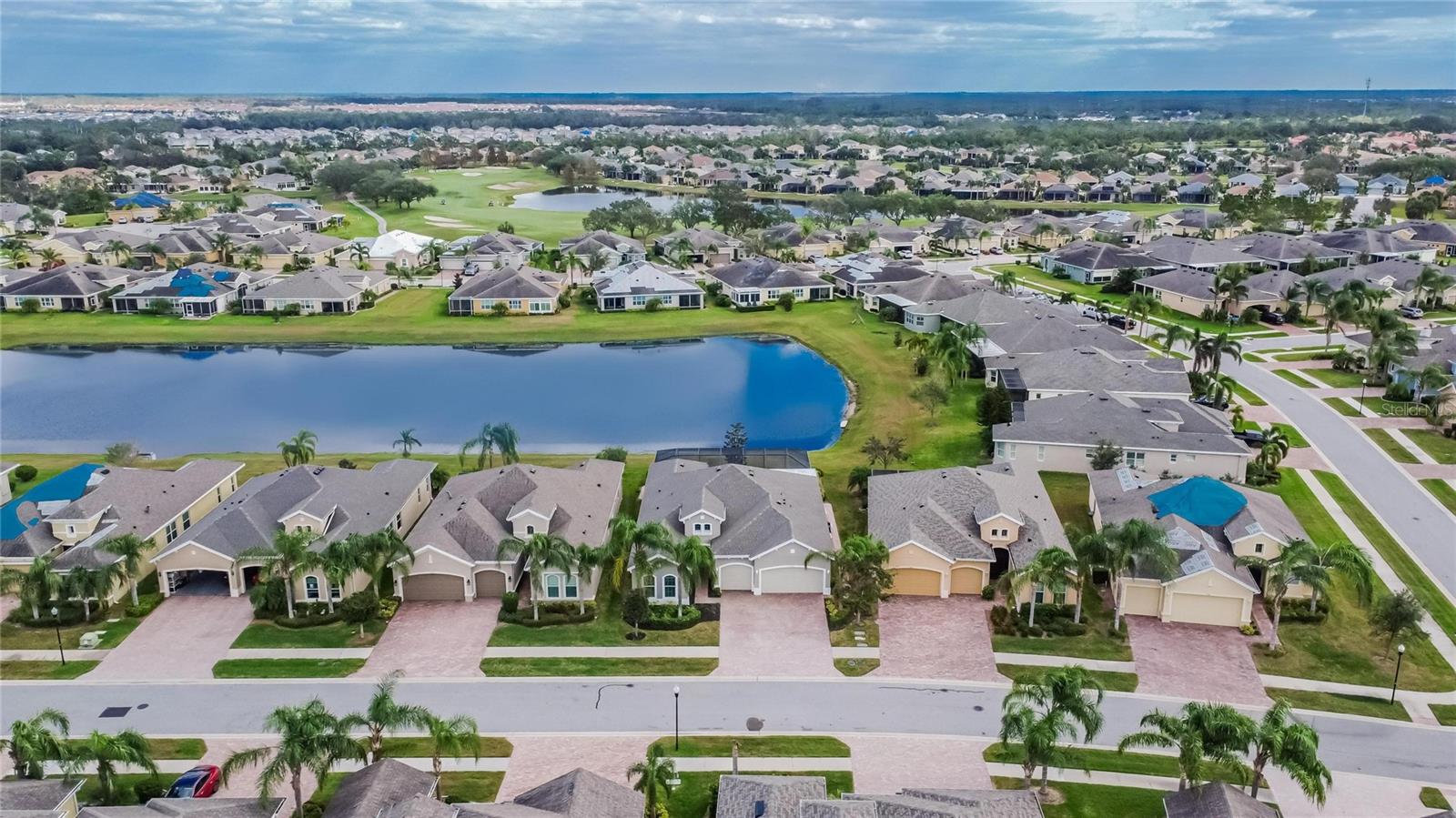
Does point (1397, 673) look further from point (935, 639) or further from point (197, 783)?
point (197, 783)

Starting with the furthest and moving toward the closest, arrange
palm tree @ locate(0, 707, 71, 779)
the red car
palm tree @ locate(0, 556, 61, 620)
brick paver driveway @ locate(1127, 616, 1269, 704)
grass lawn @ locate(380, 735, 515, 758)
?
1. palm tree @ locate(0, 556, 61, 620)
2. brick paver driveway @ locate(1127, 616, 1269, 704)
3. grass lawn @ locate(380, 735, 515, 758)
4. the red car
5. palm tree @ locate(0, 707, 71, 779)

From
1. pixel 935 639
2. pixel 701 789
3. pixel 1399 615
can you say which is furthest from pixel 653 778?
pixel 1399 615

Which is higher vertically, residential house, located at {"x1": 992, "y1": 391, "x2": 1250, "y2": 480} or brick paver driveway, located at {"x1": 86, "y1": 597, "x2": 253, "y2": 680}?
residential house, located at {"x1": 992, "y1": 391, "x2": 1250, "y2": 480}

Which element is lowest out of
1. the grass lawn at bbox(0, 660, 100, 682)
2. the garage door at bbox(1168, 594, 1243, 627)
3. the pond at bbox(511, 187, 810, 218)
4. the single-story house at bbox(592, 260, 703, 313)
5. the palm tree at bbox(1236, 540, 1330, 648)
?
the grass lawn at bbox(0, 660, 100, 682)

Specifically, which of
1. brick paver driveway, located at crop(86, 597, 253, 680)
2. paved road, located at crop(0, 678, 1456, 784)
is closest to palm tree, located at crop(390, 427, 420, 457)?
brick paver driveway, located at crop(86, 597, 253, 680)

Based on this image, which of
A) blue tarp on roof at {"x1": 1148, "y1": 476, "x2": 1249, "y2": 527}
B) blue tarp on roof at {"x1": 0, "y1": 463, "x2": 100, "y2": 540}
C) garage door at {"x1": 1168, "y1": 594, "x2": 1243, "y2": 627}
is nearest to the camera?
garage door at {"x1": 1168, "y1": 594, "x2": 1243, "y2": 627}

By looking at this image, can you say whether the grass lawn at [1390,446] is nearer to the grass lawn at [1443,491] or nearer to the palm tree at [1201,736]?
the grass lawn at [1443,491]

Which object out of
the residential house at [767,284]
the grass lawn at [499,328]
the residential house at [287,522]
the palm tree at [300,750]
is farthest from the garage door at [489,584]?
the residential house at [767,284]

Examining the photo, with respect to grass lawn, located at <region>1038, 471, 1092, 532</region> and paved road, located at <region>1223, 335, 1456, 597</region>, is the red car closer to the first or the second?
grass lawn, located at <region>1038, 471, 1092, 532</region>
